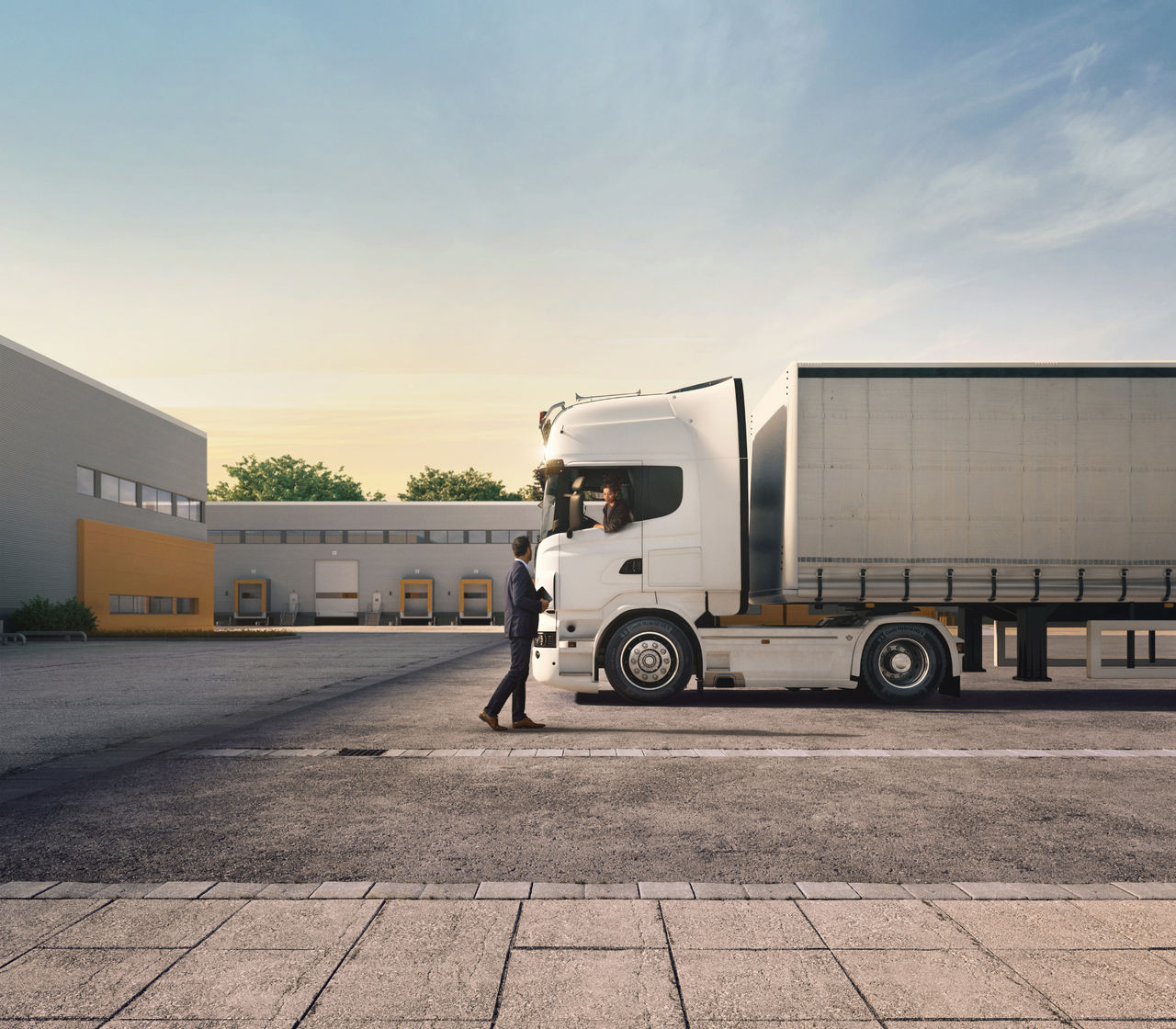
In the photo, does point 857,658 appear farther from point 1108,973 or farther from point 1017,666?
point 1108,973

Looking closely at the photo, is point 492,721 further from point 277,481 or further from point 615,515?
point 277,481

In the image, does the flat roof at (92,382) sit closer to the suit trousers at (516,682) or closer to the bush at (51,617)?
the bush at (51,617)

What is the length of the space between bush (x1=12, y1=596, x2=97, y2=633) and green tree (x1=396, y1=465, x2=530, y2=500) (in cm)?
5425

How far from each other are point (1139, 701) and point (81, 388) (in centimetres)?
3441

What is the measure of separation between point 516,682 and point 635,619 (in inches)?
87.0

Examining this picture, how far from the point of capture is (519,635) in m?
8.82

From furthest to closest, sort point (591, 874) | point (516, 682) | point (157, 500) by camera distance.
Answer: point (157, 500), point (516, 682), point (591, 874)

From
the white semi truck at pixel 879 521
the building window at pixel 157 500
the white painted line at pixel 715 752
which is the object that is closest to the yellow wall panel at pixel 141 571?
the building window at pixel 157 500

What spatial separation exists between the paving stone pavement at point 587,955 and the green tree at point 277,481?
8872 centimetres

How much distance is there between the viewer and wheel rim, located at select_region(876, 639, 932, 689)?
10.8 meters

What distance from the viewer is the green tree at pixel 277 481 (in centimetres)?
8856

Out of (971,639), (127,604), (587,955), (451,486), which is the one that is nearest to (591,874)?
(587,955)

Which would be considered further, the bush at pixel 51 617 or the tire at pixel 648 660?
the bush at pixel 51 617

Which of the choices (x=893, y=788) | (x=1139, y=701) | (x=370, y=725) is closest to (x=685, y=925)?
(x=893, y=788)
